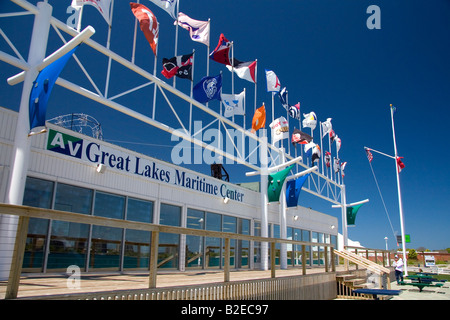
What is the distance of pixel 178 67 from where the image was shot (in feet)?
43.0

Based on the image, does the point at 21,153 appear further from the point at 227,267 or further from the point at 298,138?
the point at 298,138

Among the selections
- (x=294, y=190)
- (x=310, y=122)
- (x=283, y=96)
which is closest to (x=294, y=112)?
(x=283, y=96)

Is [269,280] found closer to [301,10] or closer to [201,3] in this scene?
[201,3]

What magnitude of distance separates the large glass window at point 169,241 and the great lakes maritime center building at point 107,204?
0.03 metres

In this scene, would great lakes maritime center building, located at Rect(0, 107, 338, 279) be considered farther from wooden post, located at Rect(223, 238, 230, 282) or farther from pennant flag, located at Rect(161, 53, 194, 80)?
wooden post, located at Rect(223, 238, 230, 282)

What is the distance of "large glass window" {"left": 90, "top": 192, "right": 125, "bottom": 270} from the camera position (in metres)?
9.82

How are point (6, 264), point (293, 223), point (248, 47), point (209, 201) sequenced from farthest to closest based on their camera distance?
point (248, 47) → point (293, 223) → point (209, 201) → point (6, 264)

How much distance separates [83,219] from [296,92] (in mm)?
26264

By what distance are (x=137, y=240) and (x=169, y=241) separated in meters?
1.41

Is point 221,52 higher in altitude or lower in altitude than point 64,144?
higher
